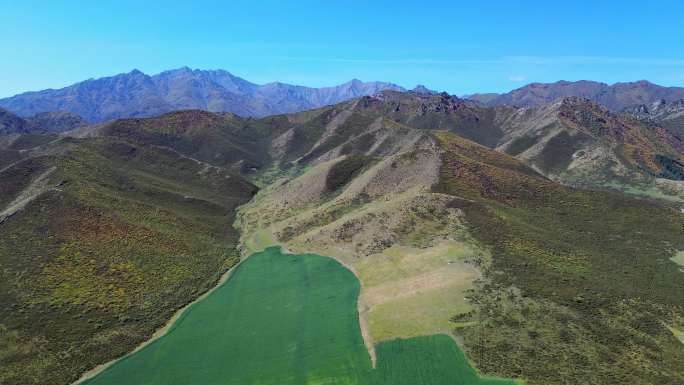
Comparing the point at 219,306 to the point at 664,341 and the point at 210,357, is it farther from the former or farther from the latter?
the point at 664,341

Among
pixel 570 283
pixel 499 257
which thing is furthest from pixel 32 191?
pixel 570 283

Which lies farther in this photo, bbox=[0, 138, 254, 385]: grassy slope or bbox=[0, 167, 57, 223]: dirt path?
bbox=[0, 167, 57, 223]: dirt path

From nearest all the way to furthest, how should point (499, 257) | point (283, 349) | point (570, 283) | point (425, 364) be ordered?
1. point (425, 364)
2. point (283, 349)
3. point (570, 283)
4. point (499, 257)

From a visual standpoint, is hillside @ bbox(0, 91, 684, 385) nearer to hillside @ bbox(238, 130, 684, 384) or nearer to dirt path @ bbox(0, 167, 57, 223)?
hillside @ bbox(238, 130, 684, 384)

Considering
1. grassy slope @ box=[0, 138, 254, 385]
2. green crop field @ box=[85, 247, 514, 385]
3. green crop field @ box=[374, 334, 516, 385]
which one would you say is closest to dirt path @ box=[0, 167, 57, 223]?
grassy slope @ box=[0, 138, 254, 385]

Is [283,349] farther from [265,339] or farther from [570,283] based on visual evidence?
[570,283]

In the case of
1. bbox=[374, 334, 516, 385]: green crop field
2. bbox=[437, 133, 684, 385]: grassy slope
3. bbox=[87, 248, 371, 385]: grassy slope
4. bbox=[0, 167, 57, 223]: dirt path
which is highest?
bbox=[0, 167, 57, 223]: dirt path

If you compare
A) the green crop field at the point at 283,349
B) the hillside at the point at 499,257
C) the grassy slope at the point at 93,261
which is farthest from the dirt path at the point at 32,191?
the green crop field at the point at 283,349

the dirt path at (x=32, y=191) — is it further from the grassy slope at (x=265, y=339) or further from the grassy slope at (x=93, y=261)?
the grassy slope at (x=265, y=339)
